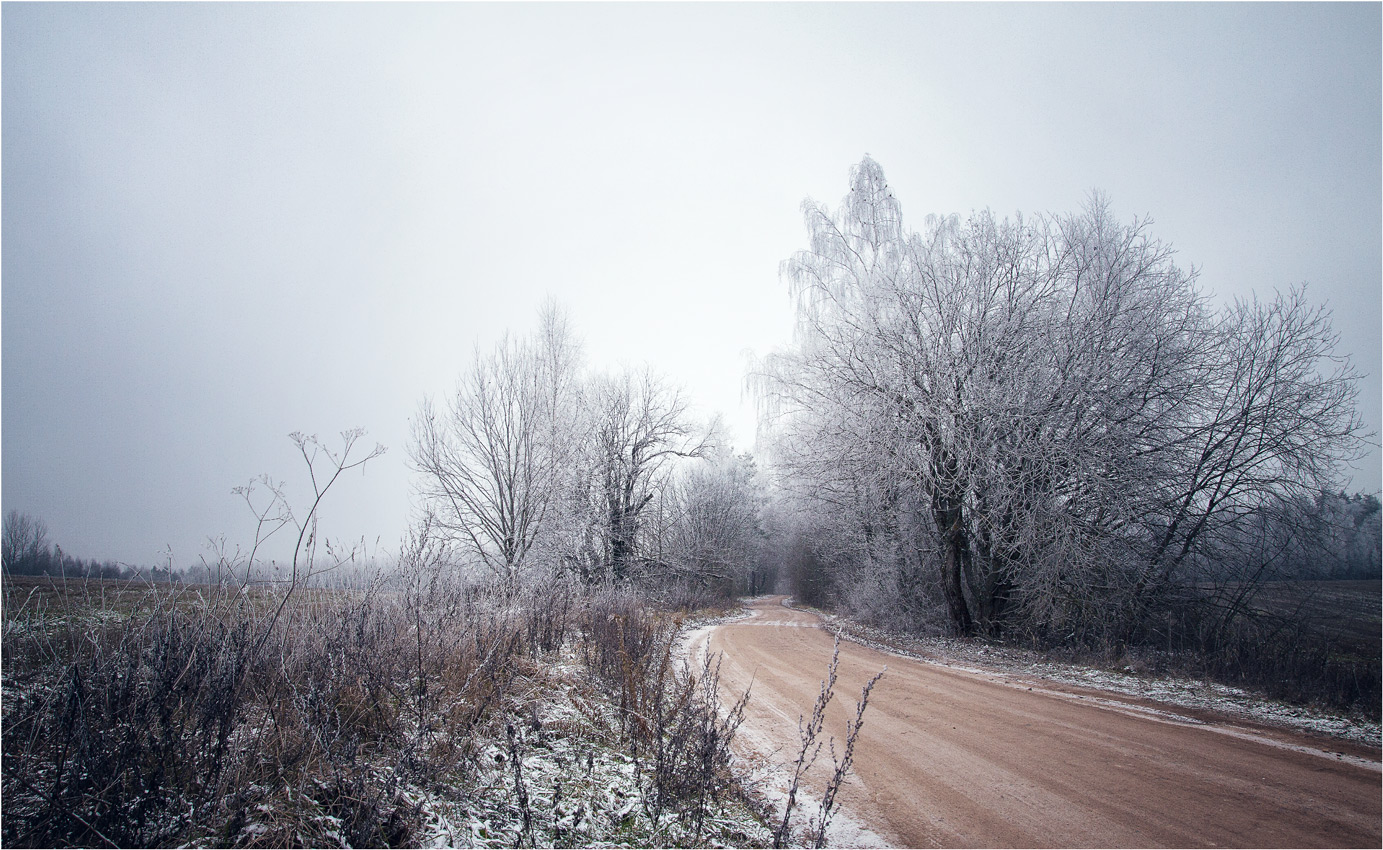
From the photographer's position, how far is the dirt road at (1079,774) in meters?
3.36

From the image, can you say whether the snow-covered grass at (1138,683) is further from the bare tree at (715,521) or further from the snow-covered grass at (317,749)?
the bare tree at (715,521)

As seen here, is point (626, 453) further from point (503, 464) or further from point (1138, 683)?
point (1138, 683)

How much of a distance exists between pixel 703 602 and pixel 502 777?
21.9 metres

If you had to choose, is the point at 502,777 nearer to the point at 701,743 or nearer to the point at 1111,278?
the point at 701,743

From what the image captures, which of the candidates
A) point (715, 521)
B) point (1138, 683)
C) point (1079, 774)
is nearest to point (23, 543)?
point (1079, 774)

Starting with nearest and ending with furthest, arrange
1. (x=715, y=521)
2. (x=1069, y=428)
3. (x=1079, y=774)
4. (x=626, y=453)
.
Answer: (x=1079, y=774)
(x=1069, y=428)
(x=626, y=453)
(x=715, y=521)

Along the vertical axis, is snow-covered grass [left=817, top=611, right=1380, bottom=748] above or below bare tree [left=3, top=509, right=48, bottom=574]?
below

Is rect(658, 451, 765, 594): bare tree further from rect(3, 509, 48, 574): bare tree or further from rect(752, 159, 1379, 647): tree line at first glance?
rect(3, 509, 48, 574): bare tree

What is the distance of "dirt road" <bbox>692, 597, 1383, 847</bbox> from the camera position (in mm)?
3361

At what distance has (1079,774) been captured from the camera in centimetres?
420

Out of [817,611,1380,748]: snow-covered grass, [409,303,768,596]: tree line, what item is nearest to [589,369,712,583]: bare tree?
[409,303,768,596]: tree line

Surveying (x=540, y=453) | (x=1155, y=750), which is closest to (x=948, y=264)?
(x=1155, y=750)

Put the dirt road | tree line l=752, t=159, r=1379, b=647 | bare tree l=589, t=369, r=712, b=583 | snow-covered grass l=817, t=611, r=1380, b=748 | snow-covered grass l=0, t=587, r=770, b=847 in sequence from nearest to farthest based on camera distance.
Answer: snow-covered grass l=0, t=587, r=770, b=847 < the dirt road < snow-covered grass l=817, t=611, r=1380, b=748 < tree line l=752, t=159, r=1379, b=647 < bare tree l=589, t=369, r=712, b=583

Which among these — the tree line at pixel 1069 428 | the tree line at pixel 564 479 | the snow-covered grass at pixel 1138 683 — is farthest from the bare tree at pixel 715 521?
the snow-covered grass at pixel 1138 683
